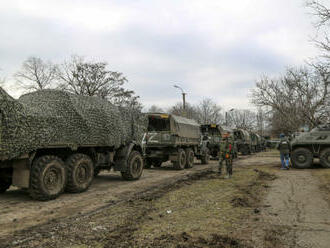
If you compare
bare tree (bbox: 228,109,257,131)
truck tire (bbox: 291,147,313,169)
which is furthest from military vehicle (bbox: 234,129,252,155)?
bare tree (bbox: 228,109,257,131)

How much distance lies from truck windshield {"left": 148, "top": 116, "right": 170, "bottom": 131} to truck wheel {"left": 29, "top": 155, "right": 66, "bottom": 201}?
7410 millimetres

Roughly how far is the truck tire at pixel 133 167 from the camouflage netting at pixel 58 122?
0.61 meters

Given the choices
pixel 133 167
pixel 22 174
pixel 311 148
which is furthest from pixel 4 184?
pixel 311 148

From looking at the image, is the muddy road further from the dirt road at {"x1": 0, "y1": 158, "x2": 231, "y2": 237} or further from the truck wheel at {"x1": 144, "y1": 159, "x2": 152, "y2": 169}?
the truck wheel at {"x1": 144, "y1": 159, "x2": 152, "y2": 169}

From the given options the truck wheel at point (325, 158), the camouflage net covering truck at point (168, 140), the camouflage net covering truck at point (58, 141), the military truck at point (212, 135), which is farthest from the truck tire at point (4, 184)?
the military truck at point (212, 135)

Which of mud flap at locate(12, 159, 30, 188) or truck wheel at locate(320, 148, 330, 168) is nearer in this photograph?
mud flap at locate(12, 159, 30, 188)

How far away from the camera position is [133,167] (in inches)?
424

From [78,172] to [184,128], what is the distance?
8.02 meters

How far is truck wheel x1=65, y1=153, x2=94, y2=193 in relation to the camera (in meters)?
7.90

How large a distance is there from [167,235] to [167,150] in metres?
10.2

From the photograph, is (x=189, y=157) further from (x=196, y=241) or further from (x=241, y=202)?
(x=196, y=241)

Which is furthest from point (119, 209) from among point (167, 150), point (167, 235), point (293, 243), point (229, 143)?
point (167, 150)

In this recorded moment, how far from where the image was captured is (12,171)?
7379 mm

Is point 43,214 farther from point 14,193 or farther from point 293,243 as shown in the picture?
point 293,243
